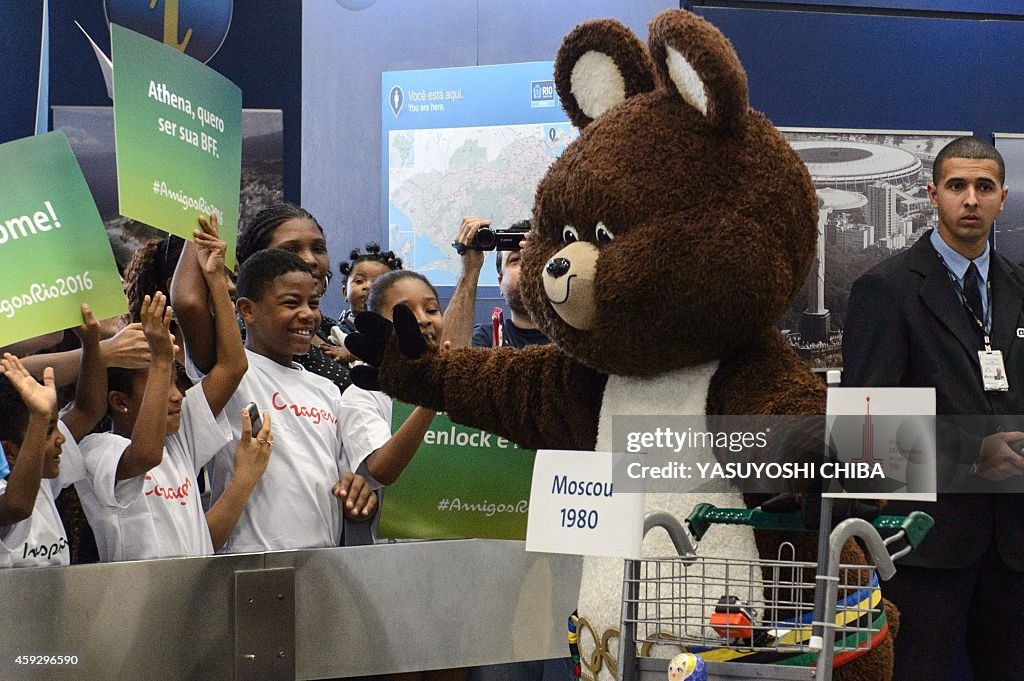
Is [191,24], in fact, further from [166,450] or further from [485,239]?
[166,450]

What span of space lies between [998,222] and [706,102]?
81.6 inches

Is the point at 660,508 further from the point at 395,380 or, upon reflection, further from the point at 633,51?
Answer: the point at 633,51

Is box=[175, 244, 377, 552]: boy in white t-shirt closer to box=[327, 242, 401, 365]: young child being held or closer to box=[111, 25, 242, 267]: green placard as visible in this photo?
box=[111, 25, 242, 267]: green placard

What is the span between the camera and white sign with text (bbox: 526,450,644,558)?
1846mm

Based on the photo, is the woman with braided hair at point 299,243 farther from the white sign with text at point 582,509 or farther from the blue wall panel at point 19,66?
the white sign with text at point 582,509

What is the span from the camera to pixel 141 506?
282 centimetres

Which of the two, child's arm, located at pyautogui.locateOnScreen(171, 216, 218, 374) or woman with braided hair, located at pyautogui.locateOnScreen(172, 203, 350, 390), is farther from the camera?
woman with braided hair, located at pyautogui.locateOnScreen(172, 203, 350, 390)

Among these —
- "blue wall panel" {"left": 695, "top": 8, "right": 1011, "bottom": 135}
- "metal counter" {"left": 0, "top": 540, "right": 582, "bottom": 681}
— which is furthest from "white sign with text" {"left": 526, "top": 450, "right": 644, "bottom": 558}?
"blue wall panel" {"left": 695, "top": 8, "right": 1011, "bottom": 135}

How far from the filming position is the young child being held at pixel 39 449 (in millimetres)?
2518

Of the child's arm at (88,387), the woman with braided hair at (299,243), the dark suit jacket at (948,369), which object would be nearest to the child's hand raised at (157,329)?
the child's arm at (88,387)

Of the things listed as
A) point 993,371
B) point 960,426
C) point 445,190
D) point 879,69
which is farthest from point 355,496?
point 445,190

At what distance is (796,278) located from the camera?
2.46 metres

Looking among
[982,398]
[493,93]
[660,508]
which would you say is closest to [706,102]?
[660,508]

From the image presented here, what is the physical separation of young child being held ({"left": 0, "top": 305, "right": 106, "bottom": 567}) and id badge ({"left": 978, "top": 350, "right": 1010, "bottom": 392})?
86.8 inches
